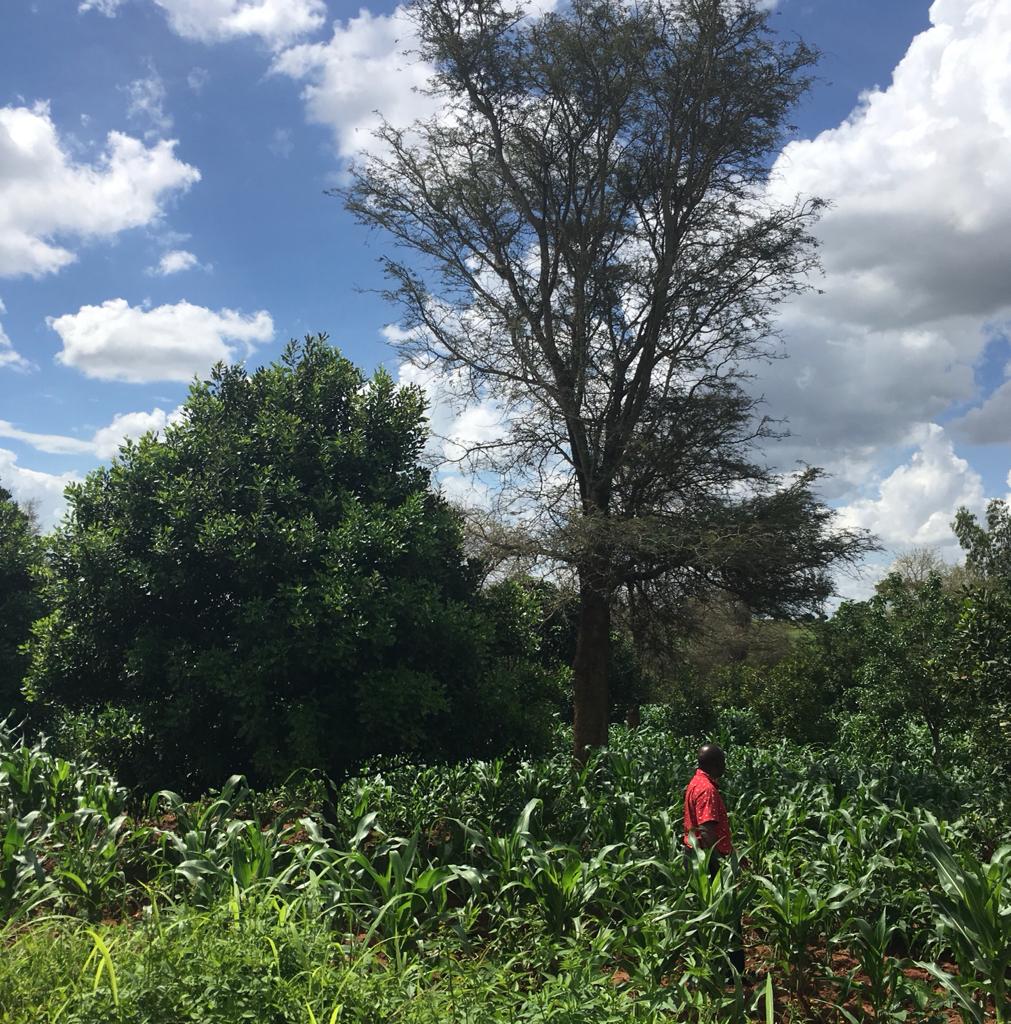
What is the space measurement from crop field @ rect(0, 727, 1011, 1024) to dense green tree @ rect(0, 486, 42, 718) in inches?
335

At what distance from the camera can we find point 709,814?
596 centimetres

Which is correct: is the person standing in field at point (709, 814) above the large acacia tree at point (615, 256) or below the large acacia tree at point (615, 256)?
below

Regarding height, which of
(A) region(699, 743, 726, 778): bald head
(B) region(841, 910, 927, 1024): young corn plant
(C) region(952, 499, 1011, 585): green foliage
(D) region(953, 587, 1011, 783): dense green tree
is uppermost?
(C) region(952, 499, 1011, 585): green foliage

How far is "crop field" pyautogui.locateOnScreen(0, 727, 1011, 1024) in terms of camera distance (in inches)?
150

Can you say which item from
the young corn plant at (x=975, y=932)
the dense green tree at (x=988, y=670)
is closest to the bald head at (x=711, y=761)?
the young corn plant at (x=975, y=932)

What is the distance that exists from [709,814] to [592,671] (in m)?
7.48

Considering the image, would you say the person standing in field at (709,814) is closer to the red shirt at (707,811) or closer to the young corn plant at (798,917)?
the red shirt at (707,811)

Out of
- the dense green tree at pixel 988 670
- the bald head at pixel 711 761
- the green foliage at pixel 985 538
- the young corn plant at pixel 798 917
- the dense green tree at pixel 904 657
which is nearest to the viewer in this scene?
the young corn plant at pixel 798 917

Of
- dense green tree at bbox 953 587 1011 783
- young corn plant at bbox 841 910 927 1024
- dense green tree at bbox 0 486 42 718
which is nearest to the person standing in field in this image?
young corn plant at bbox 841 910 927 1024

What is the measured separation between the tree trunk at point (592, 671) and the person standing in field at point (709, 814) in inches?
281

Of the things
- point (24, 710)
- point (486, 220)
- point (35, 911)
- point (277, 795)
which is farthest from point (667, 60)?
point (24, 710)

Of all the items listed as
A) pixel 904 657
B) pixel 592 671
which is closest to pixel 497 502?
pixel 592 671

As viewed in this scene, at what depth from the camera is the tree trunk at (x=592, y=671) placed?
527 inches

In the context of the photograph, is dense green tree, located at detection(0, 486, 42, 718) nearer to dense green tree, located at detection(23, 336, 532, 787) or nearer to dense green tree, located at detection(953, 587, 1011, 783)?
dense green tree, located at detection(23, 336, 532, 787)
